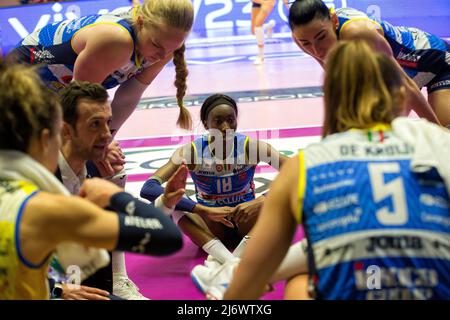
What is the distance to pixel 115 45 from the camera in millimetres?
3355

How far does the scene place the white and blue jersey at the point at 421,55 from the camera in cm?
420

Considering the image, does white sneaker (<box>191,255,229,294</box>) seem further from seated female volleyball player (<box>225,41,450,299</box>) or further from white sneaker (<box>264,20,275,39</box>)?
white sneaker (<box>264,20,275,39</box>)

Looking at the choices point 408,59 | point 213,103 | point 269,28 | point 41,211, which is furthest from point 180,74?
point 269,28

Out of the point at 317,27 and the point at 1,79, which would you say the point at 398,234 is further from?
the point at 317,27

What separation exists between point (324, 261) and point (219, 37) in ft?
39.9

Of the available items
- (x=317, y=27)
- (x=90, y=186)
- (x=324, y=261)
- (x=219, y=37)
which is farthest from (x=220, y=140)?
(x=219, y=37)

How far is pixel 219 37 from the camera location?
13.4 m

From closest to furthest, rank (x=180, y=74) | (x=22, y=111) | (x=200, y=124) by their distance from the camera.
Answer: (x=22, y=111) < (x=180, y=74) < (x=200, y=124)

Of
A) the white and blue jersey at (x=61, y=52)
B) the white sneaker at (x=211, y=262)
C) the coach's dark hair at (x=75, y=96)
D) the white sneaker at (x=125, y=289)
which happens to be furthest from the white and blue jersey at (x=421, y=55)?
the white sneaker at (x=125, y=289)

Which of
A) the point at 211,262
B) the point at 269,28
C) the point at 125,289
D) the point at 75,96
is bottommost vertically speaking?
the point at 125,289

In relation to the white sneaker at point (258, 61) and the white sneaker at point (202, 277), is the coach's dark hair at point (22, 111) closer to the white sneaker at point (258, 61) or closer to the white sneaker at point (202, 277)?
the white sneaker at point (202, 277)

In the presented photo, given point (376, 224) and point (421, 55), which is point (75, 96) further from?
point (421, 55)

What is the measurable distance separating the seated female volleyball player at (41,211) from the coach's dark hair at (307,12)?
2156mm

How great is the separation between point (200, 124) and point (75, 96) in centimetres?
400
